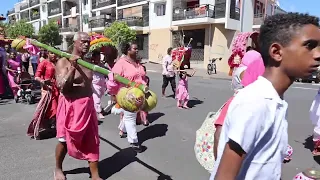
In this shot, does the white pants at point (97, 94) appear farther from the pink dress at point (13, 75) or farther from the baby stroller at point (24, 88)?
the pink dress at point (13, 75)

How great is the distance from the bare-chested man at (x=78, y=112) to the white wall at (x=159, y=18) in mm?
24473

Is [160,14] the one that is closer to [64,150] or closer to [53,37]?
[53,37]

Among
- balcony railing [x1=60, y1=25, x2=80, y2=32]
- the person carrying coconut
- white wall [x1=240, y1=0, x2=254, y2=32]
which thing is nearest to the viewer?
the person carrying coconut

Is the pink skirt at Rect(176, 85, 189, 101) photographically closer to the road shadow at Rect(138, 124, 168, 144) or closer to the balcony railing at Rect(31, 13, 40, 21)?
the road shadow at Rect(138, 124, 168, 144)

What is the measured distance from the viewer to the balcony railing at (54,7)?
4738cm

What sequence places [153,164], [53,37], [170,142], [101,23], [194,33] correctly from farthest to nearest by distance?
[53,37] → [101,23] → [194,33] → [170,142] → [153,164]

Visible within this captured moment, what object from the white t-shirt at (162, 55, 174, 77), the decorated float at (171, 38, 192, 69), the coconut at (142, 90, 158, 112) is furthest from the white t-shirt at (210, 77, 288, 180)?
the white t-shirt at (162, 55, 174, 77)

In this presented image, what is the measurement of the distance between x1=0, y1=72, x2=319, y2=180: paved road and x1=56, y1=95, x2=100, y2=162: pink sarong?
1.56ft

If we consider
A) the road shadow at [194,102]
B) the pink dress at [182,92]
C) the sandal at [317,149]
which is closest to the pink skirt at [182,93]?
the pink dress at [182,92]

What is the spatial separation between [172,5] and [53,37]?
2053 cm

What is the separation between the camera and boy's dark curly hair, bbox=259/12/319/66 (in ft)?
3.97

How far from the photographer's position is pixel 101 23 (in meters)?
36.1

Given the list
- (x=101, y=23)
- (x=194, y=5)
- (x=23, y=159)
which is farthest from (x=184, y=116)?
(x=101, y=23)

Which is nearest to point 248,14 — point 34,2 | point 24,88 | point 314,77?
point 314,77
